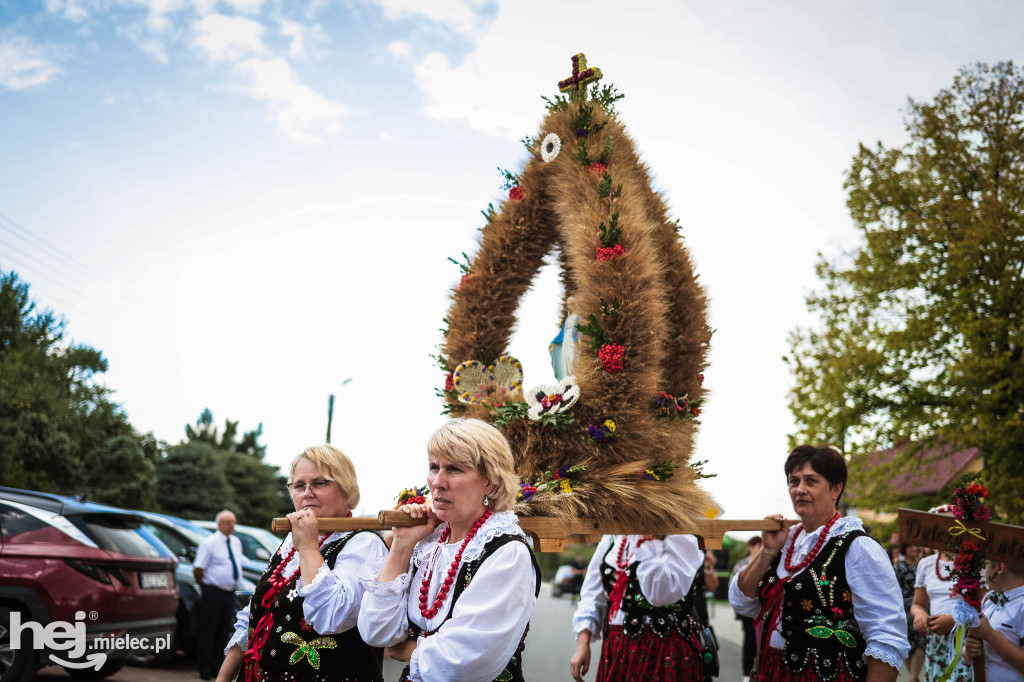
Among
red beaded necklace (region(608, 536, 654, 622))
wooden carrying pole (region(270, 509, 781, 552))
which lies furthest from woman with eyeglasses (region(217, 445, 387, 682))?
red beaded necklace (region(608, 536, 654, 622))

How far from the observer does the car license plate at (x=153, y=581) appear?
7463mm

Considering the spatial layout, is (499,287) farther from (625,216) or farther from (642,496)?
(642,496)

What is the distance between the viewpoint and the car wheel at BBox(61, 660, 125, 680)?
7.54 metres

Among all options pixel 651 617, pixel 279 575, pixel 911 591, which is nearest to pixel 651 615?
pixel 651 617

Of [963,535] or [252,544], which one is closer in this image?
[963,535]

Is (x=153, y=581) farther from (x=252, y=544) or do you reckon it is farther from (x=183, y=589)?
(x=252, y=544)

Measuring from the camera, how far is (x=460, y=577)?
2.71 m

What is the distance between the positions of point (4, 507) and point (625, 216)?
5814mm

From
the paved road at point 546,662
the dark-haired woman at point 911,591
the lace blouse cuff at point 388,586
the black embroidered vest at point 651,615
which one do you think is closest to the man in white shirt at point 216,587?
the paved road at point 546,662

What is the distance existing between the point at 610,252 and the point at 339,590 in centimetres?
190

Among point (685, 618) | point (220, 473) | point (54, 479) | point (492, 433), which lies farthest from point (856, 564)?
point (220, 473)

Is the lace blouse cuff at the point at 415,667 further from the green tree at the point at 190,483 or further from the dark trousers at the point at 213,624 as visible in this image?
the green tree at the point at 190,483

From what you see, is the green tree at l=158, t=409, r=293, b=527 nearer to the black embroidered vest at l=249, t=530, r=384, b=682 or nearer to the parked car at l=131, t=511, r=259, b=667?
the parked car at l=131, t=511, r=259, b=667

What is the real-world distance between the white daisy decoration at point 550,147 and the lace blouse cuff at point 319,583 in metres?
2.46
